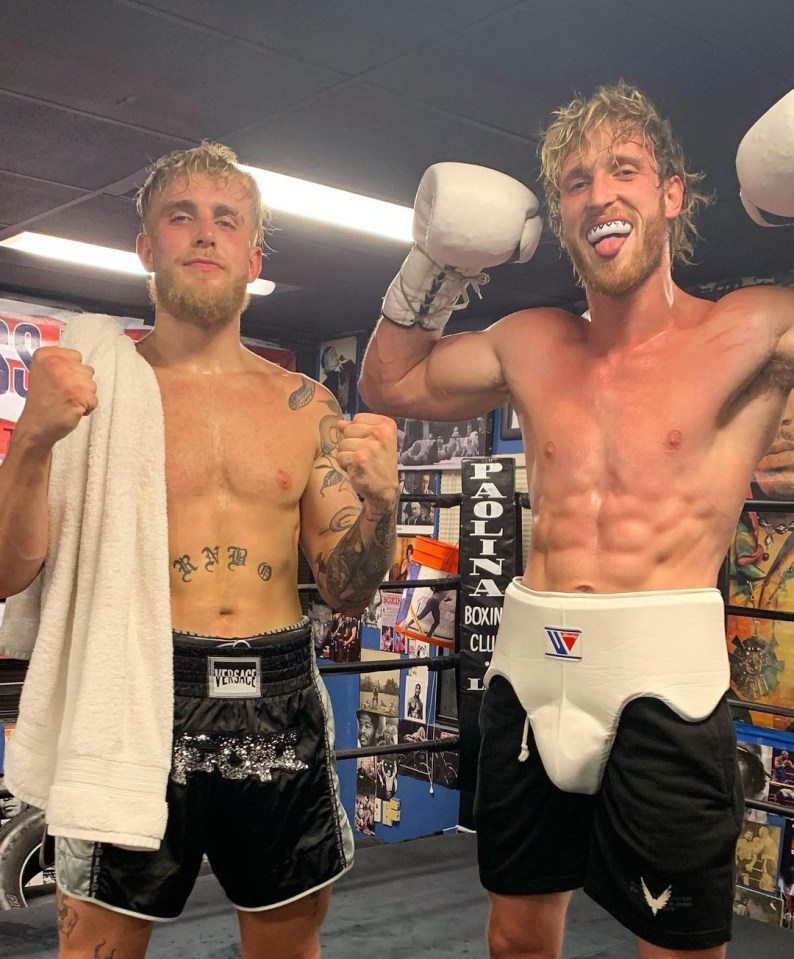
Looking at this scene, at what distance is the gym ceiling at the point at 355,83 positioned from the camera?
2328 millimetres

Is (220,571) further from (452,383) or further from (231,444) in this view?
(452,383)

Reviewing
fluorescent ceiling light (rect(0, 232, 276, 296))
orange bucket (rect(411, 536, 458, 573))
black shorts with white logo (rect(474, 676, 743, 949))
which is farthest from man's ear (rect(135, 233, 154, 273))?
fluorescent ceiling light (rect(0, 232, 276, 296))

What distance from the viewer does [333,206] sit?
3.67 metres

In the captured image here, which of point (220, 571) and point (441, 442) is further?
point (441, 442)

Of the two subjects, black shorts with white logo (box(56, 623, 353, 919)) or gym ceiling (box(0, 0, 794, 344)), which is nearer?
black shorts with white logo (box(56, 623, 353, 919))

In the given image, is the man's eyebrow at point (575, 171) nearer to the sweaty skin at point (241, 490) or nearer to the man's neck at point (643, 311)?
the man's neck at point (643, 311)

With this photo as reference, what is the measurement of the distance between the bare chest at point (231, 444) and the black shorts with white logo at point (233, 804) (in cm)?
24

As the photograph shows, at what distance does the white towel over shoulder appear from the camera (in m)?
1.34

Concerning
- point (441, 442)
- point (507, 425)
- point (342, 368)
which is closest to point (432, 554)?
point (507, 425)

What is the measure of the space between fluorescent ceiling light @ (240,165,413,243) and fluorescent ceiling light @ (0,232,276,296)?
603 millimetres

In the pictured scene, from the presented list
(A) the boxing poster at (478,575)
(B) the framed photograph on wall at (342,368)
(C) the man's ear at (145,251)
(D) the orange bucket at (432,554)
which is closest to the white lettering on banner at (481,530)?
(A) the boxing poster at (478,575)

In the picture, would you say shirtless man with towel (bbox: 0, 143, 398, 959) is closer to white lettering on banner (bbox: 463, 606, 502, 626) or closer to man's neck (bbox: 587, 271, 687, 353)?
man's neck (bbox: 587, 271, 687, 353)

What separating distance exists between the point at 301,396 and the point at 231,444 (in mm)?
176

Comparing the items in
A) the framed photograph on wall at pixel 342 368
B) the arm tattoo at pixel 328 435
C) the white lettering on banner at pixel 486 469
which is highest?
the framed photograph on wall at pixel 342 368
